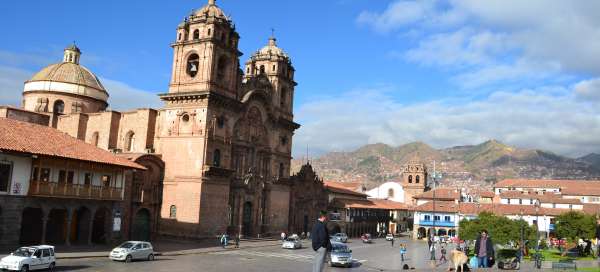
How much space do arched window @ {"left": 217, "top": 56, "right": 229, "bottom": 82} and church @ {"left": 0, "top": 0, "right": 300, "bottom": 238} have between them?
0.39 feet

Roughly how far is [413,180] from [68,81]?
85.3m

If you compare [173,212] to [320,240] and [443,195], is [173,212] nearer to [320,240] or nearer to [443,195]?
[320,240]

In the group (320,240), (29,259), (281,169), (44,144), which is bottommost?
(29,259)

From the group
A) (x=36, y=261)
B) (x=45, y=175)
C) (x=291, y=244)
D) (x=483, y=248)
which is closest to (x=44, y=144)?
(x=45, y=175)

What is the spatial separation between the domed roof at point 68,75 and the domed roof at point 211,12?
1990cm

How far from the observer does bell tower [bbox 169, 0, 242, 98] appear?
55.6 meters

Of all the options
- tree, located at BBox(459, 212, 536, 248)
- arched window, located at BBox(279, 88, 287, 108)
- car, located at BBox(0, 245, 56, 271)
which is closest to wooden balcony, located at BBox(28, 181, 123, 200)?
car, located at BBox(0, 245, 56, 271)

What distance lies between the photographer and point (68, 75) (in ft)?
222

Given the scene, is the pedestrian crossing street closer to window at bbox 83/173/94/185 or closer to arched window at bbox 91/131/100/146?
window at bbox 83/173/94/185

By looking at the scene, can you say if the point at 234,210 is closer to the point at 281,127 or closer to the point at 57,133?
the point at 281,127

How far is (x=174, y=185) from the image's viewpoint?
54.6m

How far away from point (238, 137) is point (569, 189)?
3468 inches

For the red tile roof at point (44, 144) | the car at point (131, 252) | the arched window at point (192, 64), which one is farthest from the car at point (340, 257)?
the arched window at point (192, 64)

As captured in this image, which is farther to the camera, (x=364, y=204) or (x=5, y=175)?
(x=364, y=204)
